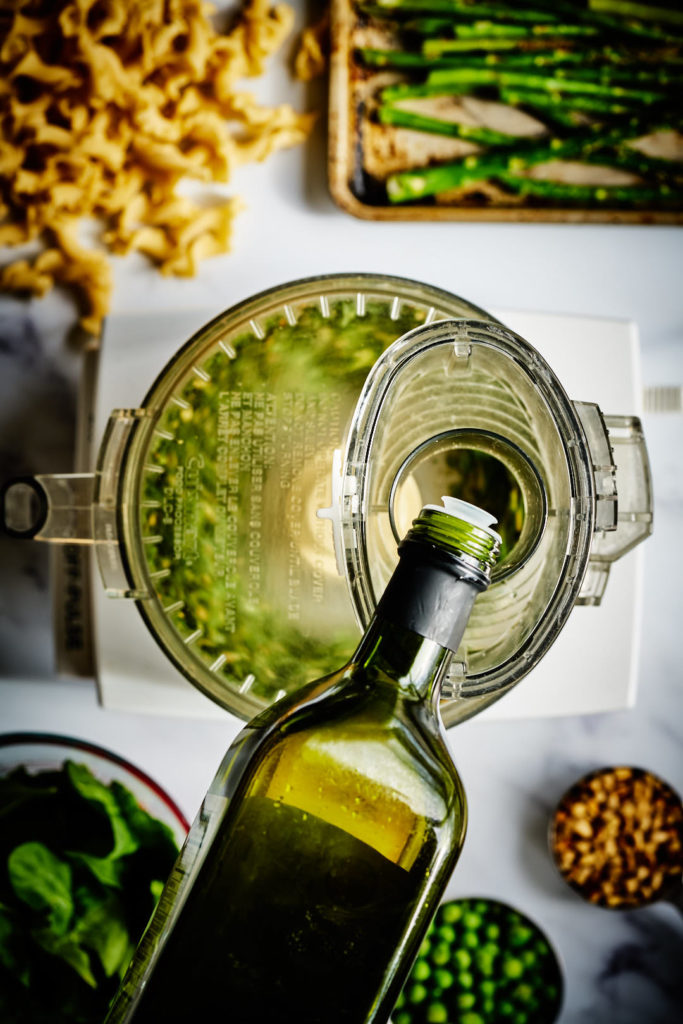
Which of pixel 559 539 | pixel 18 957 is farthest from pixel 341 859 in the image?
pixel 18 957

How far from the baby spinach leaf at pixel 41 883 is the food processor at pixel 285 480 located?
19 cm

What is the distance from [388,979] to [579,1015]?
611mm

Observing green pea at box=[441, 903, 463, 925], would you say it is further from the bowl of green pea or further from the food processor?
the food processor

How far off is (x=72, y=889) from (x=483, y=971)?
46 centimetres

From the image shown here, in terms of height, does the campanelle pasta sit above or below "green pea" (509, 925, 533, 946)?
above

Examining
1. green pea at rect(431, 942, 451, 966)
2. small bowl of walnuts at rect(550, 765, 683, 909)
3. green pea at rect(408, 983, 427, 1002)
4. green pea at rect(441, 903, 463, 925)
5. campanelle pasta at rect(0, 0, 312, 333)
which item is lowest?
green pea at rect(408, 983, 427, 1002)

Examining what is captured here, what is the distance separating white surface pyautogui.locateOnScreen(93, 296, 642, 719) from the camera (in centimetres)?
72

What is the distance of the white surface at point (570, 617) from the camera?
72 centimetres

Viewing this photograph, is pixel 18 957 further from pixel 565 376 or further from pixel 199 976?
pixel 565 376

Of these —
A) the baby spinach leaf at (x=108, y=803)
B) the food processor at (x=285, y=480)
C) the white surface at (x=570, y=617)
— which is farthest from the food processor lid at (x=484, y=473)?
the baby spinach leaf at (x=108, y=803)

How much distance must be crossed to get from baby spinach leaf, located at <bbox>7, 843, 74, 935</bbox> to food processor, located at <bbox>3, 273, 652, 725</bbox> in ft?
0.62

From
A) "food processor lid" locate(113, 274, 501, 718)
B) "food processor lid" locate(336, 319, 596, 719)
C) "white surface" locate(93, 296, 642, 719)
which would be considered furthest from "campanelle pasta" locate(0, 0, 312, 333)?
"food processor lid" locate(336, 319, 596, 719)

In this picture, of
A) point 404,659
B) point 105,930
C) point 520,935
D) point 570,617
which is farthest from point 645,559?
point 105,930

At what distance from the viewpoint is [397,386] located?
513 mm
